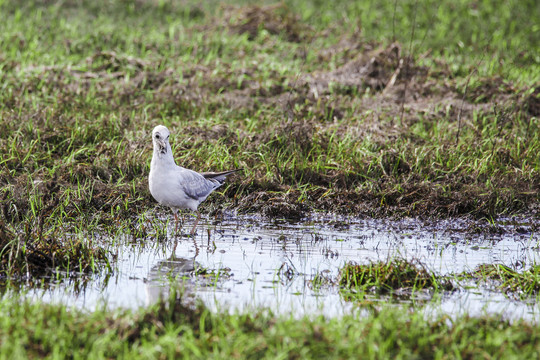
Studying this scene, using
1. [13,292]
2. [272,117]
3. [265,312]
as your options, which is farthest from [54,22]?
[265,312]

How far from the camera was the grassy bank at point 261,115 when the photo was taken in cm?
890

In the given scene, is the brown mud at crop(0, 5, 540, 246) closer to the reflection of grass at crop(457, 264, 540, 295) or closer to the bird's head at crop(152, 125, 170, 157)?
the bird's head at crop(152, 125, 170, 157)

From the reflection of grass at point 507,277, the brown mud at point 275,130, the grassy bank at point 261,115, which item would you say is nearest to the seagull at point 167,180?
the grassy bank at point 261,115

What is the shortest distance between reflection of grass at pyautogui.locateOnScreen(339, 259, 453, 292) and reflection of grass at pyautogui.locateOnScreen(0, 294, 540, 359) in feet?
3.22

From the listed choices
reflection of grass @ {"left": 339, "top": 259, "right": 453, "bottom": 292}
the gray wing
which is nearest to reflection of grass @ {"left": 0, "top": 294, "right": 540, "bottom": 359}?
reflection of grass @ {"left": 339, "top": 259, "right": 453, "bottom": 292}

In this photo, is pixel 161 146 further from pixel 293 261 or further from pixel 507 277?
pixel 507 277

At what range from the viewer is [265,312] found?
17.0 feet

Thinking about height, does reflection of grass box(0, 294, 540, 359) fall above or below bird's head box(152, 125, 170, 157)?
below

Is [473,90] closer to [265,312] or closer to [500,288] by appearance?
[500,288]

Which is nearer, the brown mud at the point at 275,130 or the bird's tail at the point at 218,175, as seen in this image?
the bird's tail at the point at 218,175

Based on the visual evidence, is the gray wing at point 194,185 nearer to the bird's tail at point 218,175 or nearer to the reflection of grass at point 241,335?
the bird's tail at point 218,175

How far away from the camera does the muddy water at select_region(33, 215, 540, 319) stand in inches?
224

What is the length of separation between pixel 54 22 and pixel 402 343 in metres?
13.3

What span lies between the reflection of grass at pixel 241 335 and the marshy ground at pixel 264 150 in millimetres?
18
